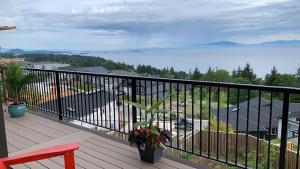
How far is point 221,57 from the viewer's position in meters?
32.9

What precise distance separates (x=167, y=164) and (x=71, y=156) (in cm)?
145

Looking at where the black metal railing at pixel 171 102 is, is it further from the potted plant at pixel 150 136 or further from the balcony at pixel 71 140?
the balcony at pixel 71 140

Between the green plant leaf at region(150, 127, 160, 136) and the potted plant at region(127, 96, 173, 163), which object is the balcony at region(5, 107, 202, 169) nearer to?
the potted plant at region(127, 96, 173, 163)

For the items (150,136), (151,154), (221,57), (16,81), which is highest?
(221,57)

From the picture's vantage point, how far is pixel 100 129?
4234 millimetres

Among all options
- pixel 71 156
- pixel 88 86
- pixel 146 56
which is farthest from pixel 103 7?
pixel 146 56

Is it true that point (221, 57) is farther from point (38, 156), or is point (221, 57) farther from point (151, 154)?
point (38, 156)

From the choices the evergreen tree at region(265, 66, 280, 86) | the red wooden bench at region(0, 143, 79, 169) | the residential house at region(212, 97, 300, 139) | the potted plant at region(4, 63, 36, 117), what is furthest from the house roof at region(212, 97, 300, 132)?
the evergreen tree at region(265, 66, 280, 86)

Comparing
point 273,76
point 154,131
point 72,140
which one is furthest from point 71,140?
point 273,76

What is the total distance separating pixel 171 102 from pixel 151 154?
0.71m

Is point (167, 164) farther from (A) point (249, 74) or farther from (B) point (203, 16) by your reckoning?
(A) point (249, 74)

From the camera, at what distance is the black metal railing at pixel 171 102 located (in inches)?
101

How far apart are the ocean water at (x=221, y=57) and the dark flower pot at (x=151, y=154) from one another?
17685 millimetres

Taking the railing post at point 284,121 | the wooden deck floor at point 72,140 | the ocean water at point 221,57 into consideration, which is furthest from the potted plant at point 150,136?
the ocean water at point 221,57
